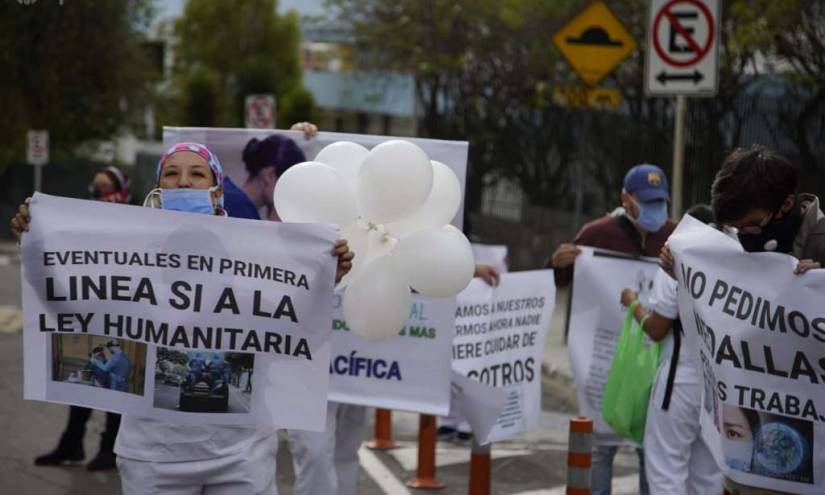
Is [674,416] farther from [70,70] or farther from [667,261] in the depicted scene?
[70,70]

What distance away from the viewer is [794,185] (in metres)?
4.41

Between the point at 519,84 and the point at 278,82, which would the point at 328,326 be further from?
the point at 278,82

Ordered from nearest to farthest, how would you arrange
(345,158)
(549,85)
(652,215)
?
(345,158) < (652,215) < (549,85)

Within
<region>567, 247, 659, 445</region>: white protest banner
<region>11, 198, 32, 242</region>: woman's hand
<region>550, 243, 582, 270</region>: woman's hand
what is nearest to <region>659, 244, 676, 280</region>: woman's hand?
<region>11, 198, 32, 242</region>: woman's hand

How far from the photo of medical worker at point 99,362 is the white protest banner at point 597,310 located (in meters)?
3.34

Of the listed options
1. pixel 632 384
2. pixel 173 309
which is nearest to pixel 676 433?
pixel 632 384

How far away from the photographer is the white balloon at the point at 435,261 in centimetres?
500

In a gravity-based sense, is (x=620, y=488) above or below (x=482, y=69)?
below

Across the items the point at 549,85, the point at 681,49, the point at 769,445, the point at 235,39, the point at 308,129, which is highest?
the point at 235,39

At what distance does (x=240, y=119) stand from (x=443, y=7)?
31.4 m

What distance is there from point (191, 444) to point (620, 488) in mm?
4431

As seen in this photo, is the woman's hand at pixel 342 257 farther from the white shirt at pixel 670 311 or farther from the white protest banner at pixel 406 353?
the white protest banner at pixel 406 353

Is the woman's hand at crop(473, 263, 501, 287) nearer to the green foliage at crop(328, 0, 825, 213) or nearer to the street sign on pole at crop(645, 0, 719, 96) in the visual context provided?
the street sign on pole at crop(645, 0, 719, 96)

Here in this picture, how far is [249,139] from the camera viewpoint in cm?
672
